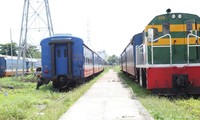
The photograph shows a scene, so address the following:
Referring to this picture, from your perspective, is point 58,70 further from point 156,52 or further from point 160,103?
point 160,103

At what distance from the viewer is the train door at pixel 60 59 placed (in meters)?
20.4

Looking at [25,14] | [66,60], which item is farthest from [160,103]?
[25,14]

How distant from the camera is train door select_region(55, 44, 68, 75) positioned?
20.4m

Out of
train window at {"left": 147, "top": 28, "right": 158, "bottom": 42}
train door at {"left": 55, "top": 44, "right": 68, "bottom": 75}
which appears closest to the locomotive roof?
train window at {"left": 147, "top": 28, "right": 158, "bottom": 42}

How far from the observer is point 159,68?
44.0 ft

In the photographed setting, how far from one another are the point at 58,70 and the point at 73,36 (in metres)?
2.12

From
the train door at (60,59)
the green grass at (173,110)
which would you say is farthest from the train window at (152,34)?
the train door at (60,59)

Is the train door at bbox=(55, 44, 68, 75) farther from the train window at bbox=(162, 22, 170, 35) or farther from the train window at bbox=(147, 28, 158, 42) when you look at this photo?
the train window at bbox=(162, 22, 170, 35)

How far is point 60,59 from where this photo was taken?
2047 centimetres

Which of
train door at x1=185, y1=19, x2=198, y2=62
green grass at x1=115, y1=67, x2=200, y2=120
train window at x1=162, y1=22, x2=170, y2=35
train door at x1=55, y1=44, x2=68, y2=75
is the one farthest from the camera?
train door at x1=55, y1=44, x2=68, y2=75

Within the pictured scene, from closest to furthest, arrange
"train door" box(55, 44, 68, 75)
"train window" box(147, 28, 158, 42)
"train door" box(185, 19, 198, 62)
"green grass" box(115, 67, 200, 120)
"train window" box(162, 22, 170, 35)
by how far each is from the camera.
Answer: "green grass" box(115, 67, 200, 120) < "train window" box(147, 28, 158, 42) < "train door" box(185, 19, 198, 62) < "train window" box(162, 22, 170, 35) < "train door" box(55, 44, 68, 75)

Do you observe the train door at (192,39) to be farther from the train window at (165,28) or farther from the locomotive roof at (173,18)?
the train window at (165,28)

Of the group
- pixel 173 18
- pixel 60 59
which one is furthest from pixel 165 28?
pixel 60 59

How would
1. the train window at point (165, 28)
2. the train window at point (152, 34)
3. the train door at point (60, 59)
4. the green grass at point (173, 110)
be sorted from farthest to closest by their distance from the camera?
the train door at point (60, 59) → the train window at point (165, 28) → the train window at point (152, 34) → the green grass at point (173, 110)
